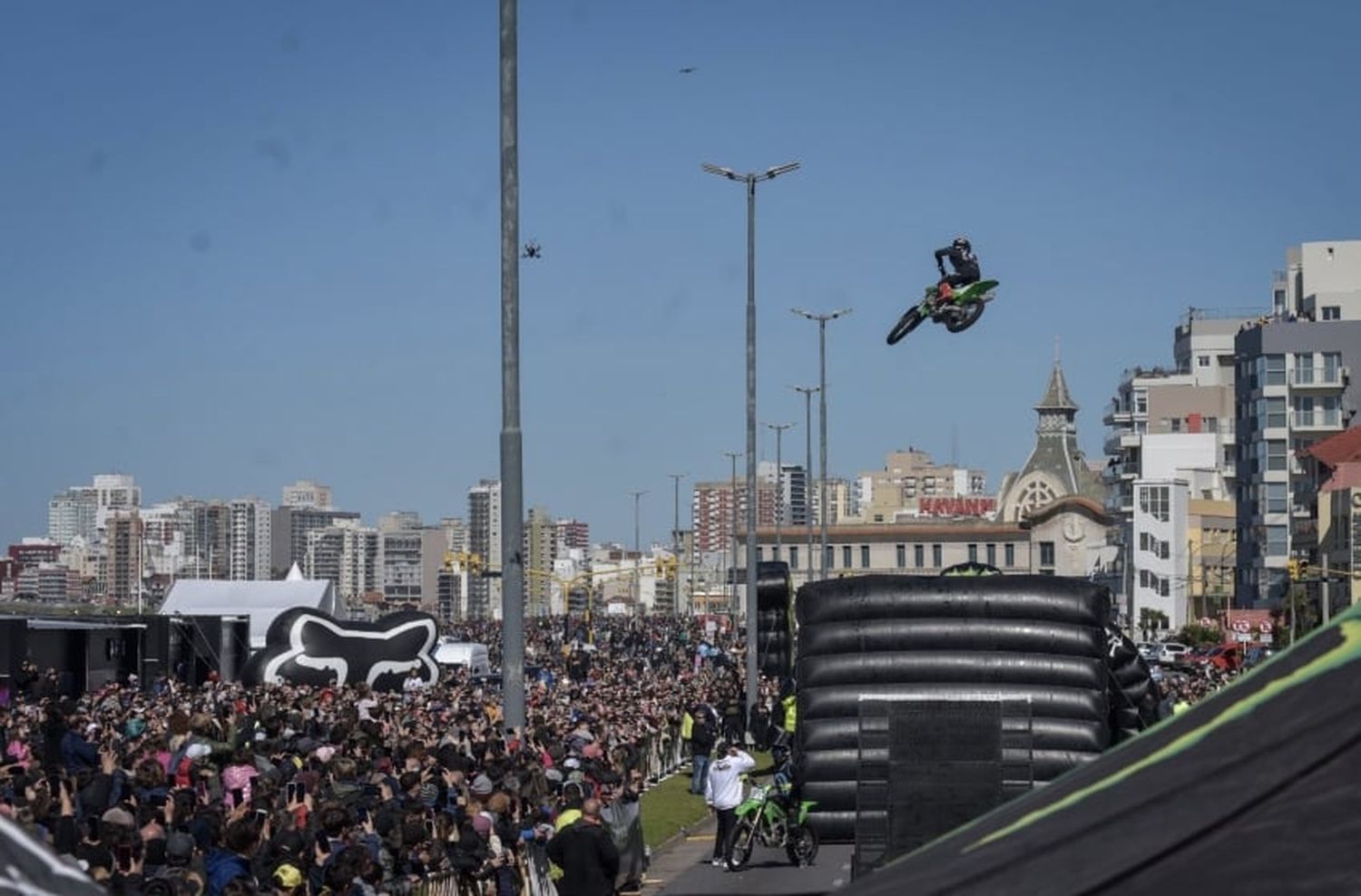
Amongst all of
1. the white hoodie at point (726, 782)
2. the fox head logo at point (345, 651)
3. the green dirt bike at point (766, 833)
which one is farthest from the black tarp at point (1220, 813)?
the fox head logo at point (345, 651)

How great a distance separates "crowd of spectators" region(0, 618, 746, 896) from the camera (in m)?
12.7

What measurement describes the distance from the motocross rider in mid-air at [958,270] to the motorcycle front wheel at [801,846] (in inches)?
307

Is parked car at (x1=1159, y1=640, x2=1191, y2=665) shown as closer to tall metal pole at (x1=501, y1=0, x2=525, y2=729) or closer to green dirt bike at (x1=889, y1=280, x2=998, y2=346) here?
green dirt bike at (x1=889, y1=280, x2=998, y2=346)

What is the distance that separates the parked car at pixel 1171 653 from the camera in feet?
279

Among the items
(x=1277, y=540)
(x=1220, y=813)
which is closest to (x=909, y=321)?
(x=1220, y=813)

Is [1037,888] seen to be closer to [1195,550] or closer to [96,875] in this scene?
[96,875]

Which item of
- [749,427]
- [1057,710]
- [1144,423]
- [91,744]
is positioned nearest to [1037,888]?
[1057,710]

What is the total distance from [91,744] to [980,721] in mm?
9364

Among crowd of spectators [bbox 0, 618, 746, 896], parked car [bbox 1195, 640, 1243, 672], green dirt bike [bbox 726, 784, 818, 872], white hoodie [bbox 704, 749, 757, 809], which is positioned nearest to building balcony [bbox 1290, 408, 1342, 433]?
parked car [bbox 1195, 640, 1243, 672]

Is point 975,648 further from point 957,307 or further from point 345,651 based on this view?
point 345,651

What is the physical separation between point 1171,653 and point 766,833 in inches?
2607

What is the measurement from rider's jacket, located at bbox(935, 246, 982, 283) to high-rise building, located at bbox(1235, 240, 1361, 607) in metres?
90.1

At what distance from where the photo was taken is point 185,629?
51688 mm

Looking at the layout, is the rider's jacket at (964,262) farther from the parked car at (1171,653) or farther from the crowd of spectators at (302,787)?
the parked car at (1171,653)
